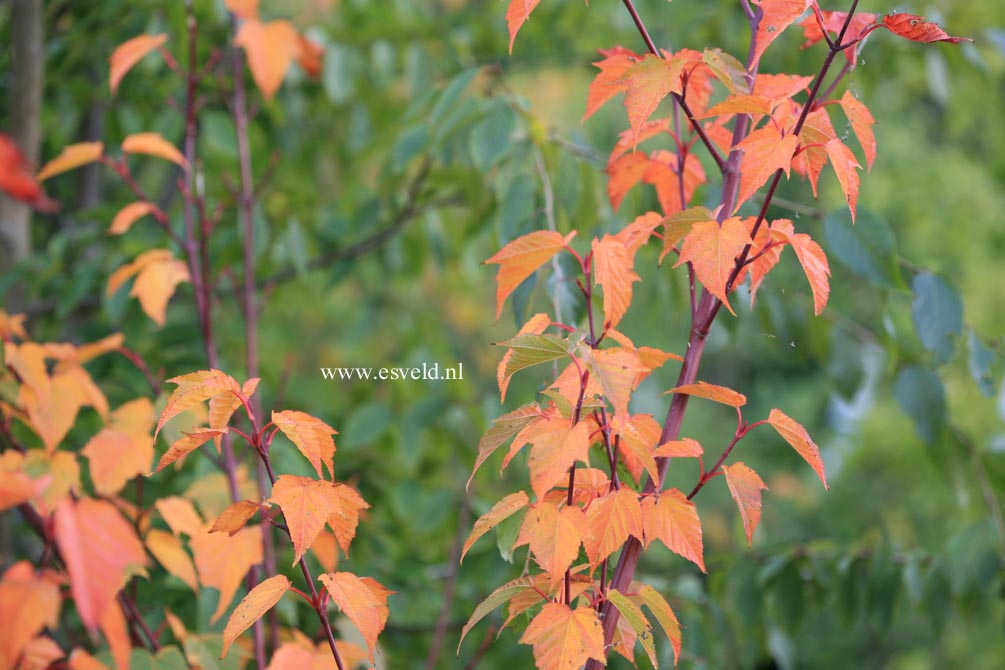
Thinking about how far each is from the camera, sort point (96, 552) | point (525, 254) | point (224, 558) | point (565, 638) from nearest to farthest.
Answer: point (96, 552) < point (565, 638) < point (525, 254) < point (224, 558)

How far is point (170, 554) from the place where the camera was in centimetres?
85

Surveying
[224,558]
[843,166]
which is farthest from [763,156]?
[224,558]

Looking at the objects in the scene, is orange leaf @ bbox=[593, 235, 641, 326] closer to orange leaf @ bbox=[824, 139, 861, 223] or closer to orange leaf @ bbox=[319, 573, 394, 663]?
orange leaf @ bbox=[824, 139, 861, 223]

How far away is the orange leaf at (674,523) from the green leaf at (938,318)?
0.57 metres

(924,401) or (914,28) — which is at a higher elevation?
(914,28)

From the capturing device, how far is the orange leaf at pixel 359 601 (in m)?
0.58

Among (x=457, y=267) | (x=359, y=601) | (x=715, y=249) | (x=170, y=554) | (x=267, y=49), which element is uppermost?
(x=267, y=49)

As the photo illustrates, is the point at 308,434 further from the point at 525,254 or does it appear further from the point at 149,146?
the point at 149,146

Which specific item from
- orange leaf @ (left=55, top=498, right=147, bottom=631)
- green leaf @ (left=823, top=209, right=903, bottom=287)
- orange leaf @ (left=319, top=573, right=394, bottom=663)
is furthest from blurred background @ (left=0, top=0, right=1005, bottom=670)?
orange leaf @ (left=55, top=498, right=147, bottom=631)

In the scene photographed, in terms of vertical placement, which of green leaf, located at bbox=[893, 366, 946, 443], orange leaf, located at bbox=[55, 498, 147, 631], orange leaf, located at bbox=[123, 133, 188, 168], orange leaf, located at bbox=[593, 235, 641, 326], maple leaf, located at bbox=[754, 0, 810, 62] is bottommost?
green leaf, located at bbox=[893, 366, 946, 443]

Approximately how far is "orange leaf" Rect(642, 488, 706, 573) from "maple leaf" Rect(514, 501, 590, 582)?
0.05 meters

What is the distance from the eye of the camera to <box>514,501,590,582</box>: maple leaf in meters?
0.52

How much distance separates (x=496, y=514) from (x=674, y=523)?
0.12 metres

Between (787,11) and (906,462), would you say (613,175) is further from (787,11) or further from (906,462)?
(906,462)
